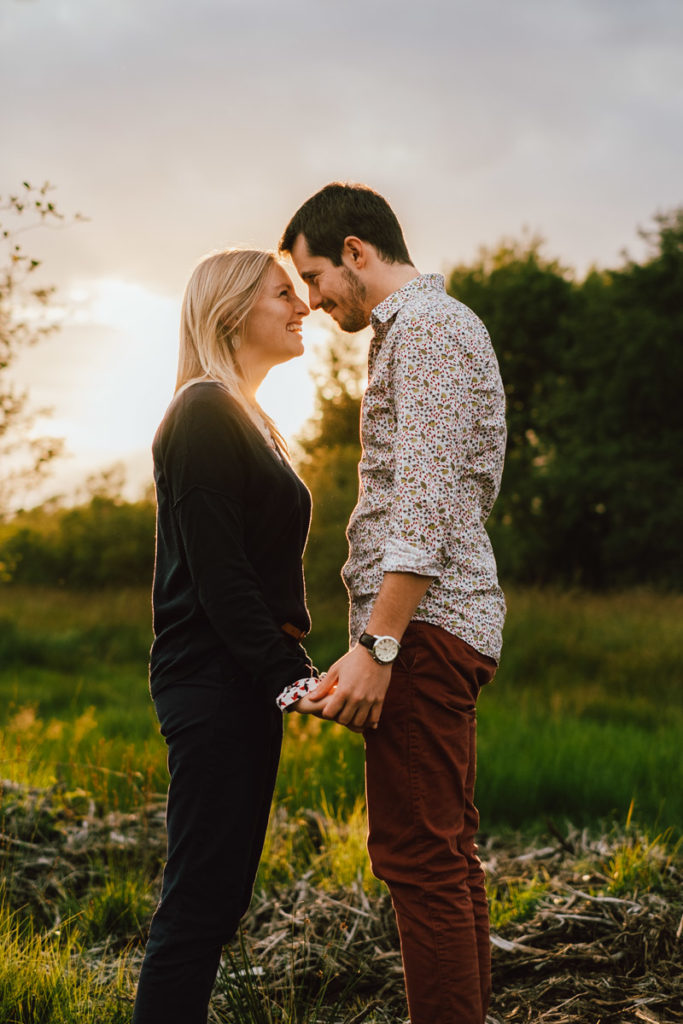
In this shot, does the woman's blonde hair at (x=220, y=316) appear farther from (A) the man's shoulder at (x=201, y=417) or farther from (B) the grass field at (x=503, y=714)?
(B) the grass field at (x=503, y=714)

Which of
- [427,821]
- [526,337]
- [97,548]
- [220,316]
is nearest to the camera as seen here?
[427,821]

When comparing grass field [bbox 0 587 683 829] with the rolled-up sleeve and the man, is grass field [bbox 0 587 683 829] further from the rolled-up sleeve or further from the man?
the rolled-up sleeve

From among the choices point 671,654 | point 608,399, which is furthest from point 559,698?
point 608,399

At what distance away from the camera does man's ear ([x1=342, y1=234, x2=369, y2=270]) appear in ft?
7.81

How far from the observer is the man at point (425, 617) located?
204cm

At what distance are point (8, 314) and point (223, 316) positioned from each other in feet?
10.1

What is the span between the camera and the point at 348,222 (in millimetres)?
2385

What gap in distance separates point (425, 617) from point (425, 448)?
416 mm

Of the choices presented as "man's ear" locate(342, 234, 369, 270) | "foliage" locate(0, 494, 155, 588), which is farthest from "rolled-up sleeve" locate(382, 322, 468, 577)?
"foliage" locate(0, 494, 155, 588)

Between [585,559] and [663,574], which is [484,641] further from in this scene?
[585,559]

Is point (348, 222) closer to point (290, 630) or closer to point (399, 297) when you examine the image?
point (399, 297)

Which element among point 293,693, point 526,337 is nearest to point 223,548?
point 293,693

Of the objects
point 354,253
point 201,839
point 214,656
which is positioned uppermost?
point 354,253

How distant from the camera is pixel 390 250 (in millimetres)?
2422
